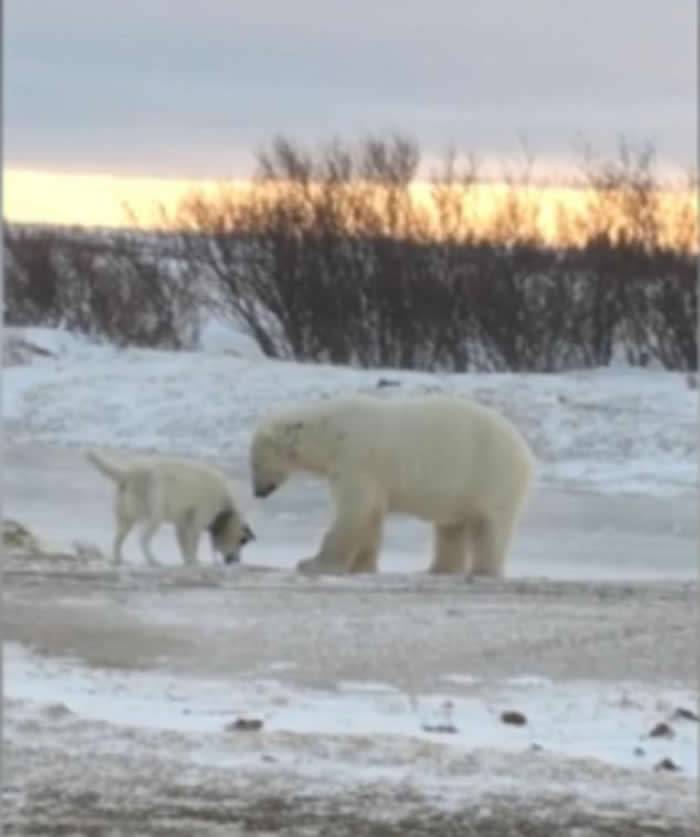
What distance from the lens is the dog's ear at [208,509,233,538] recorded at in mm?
13727

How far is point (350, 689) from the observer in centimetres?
848

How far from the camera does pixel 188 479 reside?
1353cm

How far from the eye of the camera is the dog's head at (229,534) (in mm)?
13781

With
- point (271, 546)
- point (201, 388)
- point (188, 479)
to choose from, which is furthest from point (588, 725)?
point (201, 388)

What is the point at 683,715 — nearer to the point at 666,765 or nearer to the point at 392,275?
the point at 666,765

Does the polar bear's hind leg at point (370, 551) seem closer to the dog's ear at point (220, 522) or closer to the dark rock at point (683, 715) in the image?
the dog's ear at point (220, 522)

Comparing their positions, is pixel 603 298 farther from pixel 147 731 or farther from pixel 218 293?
pixel 147 731

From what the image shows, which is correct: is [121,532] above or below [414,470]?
below

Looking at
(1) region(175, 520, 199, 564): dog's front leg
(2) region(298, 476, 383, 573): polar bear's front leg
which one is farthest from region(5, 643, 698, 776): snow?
(1) region(175, 520, 199, 564): dog's front leg

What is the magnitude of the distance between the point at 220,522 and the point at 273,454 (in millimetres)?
542

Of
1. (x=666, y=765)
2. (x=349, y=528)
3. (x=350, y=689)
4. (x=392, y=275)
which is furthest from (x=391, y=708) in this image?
(x=392, y=275)

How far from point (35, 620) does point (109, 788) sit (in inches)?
133

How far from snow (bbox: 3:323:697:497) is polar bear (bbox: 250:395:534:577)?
7.99 m

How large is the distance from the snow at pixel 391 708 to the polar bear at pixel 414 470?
4206 millimetres
